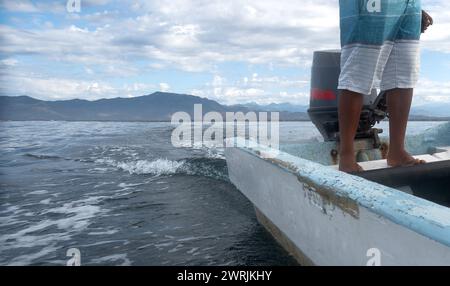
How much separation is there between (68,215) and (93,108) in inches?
5562

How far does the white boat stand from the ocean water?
0.53m

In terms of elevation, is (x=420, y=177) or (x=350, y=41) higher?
(x=350, y=41)

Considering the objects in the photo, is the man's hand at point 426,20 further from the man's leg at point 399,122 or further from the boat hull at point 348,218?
the boat hull at point 348,218

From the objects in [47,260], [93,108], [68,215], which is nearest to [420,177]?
[47,260]

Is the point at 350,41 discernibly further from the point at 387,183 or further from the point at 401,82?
the point at 387,183

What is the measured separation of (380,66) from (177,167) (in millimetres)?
5332

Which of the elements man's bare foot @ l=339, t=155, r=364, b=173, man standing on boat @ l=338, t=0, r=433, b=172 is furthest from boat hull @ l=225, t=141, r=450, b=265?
man standing on boat @ l=338, t=0, r=433, b=172

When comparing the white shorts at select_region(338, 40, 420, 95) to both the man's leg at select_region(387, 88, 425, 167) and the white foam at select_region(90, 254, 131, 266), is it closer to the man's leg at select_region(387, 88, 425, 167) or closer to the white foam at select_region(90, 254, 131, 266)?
the man's leg at select_region(387, 88, 425, 167)

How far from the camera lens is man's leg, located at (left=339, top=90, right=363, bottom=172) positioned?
96.0 inches

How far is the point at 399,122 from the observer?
257 centimetres

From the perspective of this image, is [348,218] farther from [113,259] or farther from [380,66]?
[113,259]

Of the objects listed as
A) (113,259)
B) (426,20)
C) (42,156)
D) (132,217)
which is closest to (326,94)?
(426,20)

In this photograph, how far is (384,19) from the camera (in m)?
2.40

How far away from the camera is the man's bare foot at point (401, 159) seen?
259 cm
